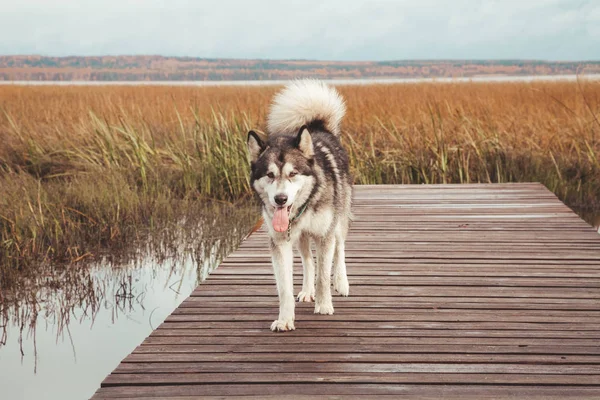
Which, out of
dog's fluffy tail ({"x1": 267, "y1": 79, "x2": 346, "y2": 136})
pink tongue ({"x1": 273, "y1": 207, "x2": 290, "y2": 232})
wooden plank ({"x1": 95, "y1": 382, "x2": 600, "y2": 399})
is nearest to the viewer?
wooden plank ({"x1": 95, "y1": 382, "x2": 600, "y2": 399})

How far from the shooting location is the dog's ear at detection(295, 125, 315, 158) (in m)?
3.55

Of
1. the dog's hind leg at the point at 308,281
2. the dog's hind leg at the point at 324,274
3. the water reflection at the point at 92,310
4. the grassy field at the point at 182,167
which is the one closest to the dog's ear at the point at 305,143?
the dog's hind leg at the point at 324,274

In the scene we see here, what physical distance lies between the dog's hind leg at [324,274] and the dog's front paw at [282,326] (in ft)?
0.97

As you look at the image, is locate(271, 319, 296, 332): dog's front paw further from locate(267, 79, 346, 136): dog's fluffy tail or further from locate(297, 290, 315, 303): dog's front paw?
locate(267, 79, 346, 136): dog's fluffy tail

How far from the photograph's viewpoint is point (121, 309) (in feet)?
18.5

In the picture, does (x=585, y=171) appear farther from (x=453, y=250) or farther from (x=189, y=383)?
(x=189, y=383)

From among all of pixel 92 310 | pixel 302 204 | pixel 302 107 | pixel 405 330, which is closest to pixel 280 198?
pixel 302 204

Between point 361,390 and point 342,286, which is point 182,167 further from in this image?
point 361,390

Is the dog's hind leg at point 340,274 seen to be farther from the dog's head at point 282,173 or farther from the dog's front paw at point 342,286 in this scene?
the dog's head at point 282,173

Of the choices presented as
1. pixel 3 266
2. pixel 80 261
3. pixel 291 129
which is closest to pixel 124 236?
pixel 80 261

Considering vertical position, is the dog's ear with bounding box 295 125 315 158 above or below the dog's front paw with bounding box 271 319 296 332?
above

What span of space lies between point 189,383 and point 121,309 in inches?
112

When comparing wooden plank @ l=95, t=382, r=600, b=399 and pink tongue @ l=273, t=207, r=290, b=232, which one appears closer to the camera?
wooden plank @ l=95, t=382, r=600, b=399

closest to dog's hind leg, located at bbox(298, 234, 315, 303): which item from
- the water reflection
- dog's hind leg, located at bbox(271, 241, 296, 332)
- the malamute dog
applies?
the malamute dog
